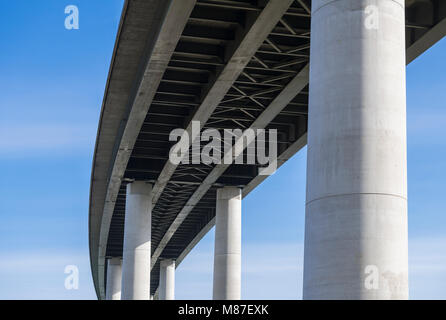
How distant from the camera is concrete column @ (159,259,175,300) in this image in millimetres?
78250

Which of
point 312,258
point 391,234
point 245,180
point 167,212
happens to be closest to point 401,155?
point 391,234

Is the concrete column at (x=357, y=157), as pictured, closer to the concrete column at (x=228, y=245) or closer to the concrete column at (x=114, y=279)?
the concrete column at (x=228, y=245)

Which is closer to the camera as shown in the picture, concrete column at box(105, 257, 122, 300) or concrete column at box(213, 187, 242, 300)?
concrete column at box(213, 187, 242, 300)

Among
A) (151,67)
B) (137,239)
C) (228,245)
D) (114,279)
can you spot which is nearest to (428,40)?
(151,67)

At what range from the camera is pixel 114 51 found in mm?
26844

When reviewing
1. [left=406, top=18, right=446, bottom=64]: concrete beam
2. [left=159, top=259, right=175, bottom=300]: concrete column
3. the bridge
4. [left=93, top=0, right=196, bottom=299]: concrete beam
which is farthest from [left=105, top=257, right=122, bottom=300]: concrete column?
[left=406, top=18, right=446, bottom=64]: concrete beam

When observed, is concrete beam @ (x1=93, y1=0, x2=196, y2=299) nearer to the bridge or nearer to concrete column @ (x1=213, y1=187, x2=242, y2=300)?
the bridge

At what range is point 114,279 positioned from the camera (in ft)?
235

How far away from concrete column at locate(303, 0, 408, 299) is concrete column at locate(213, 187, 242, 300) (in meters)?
31.5

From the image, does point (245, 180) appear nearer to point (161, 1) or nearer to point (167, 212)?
point (167, 212)

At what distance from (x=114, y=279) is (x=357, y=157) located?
6313 cm

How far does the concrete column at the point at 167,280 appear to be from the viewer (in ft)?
257

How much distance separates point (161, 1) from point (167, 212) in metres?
34.0

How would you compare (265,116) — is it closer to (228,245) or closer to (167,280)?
(228,245)
